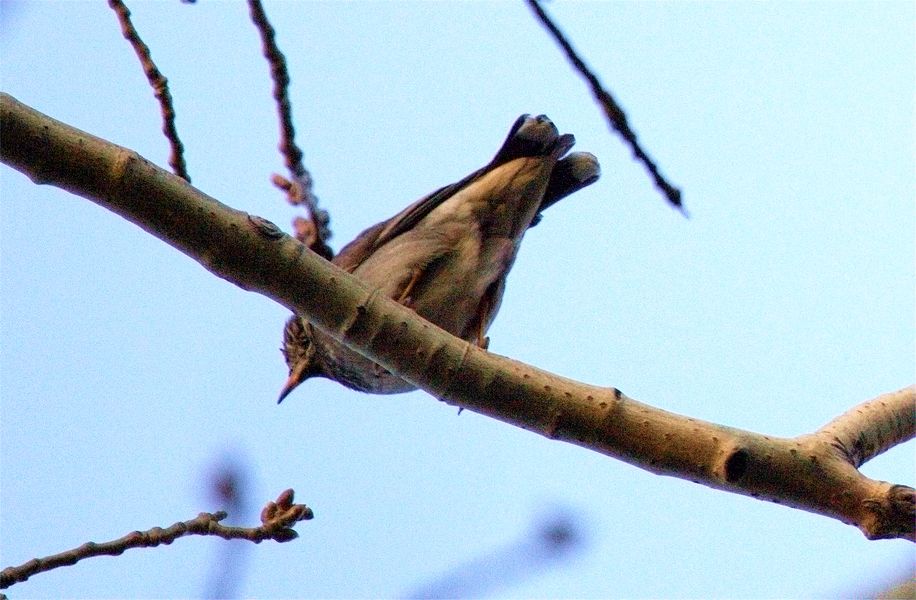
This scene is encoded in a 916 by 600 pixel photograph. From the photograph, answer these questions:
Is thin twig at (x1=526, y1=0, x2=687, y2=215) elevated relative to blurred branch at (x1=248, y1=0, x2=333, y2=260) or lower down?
lower down

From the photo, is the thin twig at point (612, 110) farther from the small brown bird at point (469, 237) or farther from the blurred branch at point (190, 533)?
the small brown bird at point (469, 237)

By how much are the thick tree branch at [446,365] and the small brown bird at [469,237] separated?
86.6 inches

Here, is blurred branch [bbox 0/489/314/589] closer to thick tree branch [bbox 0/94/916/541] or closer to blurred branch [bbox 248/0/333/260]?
thick tree branch [bbox 0/94/916/541]

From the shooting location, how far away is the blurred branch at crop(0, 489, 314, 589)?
2494mm

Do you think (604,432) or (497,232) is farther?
(497,232)

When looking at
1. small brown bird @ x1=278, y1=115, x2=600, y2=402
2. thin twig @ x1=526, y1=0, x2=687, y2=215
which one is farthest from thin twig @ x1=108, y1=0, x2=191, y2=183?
small brown bird @ x1=278, y1=115, x2=600, y2=402

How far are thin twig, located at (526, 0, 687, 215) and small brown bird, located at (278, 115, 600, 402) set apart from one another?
2568mm

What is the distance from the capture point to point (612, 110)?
8.14 ft

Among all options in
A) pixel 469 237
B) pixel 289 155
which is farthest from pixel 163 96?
pixel 469 237

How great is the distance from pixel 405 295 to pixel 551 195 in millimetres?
1026

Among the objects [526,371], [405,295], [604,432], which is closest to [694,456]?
[604,432]

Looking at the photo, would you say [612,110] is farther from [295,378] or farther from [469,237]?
[295,378]

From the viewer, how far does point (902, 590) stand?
1905 mm

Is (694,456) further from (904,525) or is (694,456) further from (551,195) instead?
(551,195)
